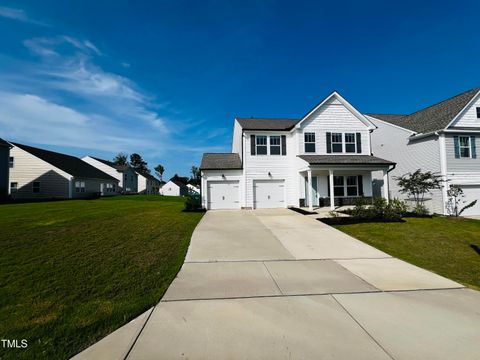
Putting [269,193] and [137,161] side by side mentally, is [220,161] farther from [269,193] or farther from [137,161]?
[137,161]

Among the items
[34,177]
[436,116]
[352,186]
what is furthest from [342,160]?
[34,177]

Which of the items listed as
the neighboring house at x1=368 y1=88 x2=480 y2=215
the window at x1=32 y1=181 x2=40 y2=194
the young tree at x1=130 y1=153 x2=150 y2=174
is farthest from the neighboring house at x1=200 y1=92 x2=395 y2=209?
the young tree at x1=130 y1=153 x2=150 y2=174

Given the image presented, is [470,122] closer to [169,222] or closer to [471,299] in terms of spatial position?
[471,299]

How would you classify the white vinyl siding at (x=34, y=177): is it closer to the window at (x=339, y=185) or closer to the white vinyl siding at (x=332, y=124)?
the white vinyl siding at (x=332, y=124)

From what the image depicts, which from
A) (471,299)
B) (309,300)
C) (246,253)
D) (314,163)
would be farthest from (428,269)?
(314,163)

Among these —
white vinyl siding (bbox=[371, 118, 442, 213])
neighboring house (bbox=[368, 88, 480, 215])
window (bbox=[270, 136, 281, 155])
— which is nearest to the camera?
neighboring house (bbox=[368, 88, 480, 215])

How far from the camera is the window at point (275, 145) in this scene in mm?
17156

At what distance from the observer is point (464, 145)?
49.6 ft

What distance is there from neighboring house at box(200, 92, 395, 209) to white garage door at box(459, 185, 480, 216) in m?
4.64

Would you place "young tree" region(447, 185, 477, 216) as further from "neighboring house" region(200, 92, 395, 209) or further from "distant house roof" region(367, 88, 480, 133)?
"distant house roof" region(367, 88, 480, 133)

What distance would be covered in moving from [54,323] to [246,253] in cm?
433

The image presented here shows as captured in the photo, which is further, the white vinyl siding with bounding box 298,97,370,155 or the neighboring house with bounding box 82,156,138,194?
the neighboring house with bounding box 82,156,138,194

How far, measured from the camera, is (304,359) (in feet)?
8.05

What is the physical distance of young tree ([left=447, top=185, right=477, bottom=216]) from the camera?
1426cm
